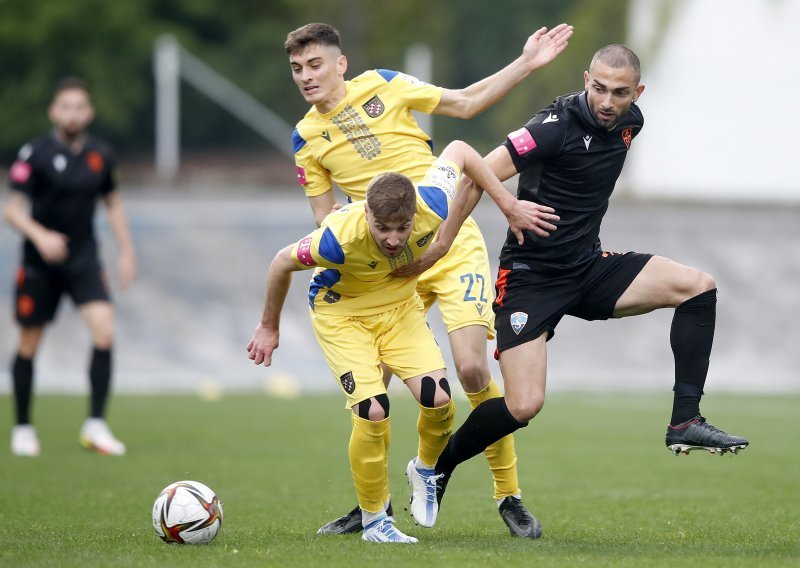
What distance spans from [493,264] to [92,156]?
10.3m

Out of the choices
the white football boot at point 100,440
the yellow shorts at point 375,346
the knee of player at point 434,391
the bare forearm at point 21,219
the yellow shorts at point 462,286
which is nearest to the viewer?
the yellow shorts at point 375,346

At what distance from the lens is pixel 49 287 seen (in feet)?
34.9

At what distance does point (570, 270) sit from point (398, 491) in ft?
9.03

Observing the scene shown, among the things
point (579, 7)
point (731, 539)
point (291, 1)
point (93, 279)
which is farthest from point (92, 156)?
point (291, 1)

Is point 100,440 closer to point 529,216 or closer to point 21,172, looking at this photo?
point 21,172

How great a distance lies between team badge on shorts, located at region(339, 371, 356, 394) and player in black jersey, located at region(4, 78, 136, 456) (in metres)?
4.51

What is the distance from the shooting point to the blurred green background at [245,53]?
27578 millimetres

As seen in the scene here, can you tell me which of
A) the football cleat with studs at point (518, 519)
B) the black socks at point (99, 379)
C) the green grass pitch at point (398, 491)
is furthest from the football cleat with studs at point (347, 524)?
the black socks at point (99, 379)

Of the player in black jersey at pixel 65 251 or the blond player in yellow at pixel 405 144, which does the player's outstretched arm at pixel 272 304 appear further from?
the player in black jersey at pixel 65 251

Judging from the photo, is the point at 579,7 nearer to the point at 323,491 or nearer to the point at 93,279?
the point at 93,279

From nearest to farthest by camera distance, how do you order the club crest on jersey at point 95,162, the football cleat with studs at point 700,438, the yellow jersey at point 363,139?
the football cleat with studs at point 700,438 < the yellow jersey at point 363,139 < the club crest on jersey at point 95,162

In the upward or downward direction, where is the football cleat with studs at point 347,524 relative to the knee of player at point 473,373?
downward

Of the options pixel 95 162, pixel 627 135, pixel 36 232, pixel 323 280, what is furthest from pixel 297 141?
pixel 95 162

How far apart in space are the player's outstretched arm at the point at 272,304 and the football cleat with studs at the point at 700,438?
81.9 inches
